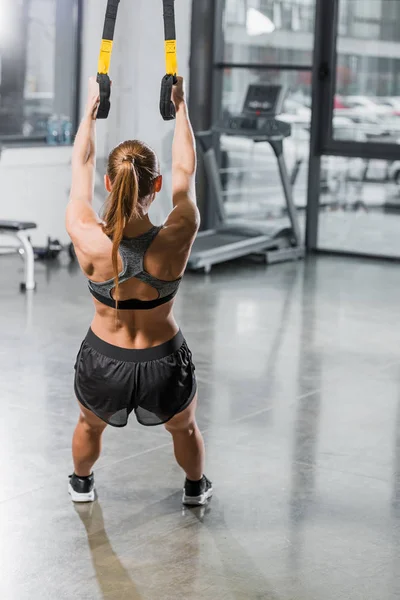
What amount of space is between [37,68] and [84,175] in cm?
602

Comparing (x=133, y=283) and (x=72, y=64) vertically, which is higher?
(x=72, y=64)

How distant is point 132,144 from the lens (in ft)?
9.59

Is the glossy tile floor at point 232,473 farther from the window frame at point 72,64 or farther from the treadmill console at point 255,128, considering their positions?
the window frame at point 72,64

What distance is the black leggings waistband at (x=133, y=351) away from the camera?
9.93 feet

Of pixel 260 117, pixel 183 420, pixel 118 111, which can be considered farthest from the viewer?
pixel 118 111

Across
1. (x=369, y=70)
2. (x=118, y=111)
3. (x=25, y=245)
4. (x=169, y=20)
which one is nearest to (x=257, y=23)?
(x=369, y=70)

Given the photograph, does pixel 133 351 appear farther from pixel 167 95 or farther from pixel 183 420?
pixel 167 95

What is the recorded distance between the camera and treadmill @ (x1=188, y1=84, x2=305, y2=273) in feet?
26.6

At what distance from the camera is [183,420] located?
3121 millimetres

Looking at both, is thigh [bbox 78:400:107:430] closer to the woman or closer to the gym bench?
the woman

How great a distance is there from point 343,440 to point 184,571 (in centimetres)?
139

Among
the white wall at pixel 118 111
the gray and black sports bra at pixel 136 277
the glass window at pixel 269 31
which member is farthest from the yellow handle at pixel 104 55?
the glass window at pixel 269 31

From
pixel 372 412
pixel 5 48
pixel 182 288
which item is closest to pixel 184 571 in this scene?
pixel 372 412

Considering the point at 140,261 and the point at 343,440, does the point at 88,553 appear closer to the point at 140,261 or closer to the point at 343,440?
the point at 140,261
